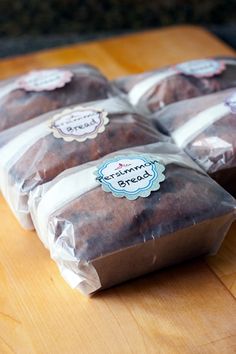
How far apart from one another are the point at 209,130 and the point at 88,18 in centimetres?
104

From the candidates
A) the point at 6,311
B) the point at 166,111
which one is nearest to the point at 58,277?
the point at 6,311

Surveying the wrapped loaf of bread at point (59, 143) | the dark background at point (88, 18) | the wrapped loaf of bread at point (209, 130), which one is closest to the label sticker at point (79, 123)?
the wrapped loaf of bread at point (59, 143)

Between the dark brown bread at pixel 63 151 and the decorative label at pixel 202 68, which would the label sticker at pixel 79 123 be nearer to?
the dark brown bread at pixel 63 151

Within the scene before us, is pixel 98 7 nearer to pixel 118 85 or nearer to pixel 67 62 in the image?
pixel 67 62

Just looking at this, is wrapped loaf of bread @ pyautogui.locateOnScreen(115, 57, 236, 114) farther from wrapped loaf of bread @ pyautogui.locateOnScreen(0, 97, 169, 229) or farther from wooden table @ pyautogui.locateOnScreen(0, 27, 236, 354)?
wooden table @ pyautogui.locateOnScreen(0, 27, 236, 354)

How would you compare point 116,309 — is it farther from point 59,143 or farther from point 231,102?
point 231,102

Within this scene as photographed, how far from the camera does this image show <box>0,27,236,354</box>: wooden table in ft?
2.17

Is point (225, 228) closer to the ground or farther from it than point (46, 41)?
farther from it

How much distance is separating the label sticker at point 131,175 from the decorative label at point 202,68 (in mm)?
259

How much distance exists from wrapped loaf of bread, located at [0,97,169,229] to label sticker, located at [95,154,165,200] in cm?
5

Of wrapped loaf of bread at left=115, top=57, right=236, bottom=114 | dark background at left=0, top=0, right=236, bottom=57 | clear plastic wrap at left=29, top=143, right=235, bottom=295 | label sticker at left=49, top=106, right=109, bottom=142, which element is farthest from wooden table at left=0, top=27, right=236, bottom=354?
dark background at left=0, top=0, right=236, bottom=57

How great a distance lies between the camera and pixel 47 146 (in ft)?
2.67

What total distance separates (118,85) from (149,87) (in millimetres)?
89

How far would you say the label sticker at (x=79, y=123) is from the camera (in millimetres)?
825
